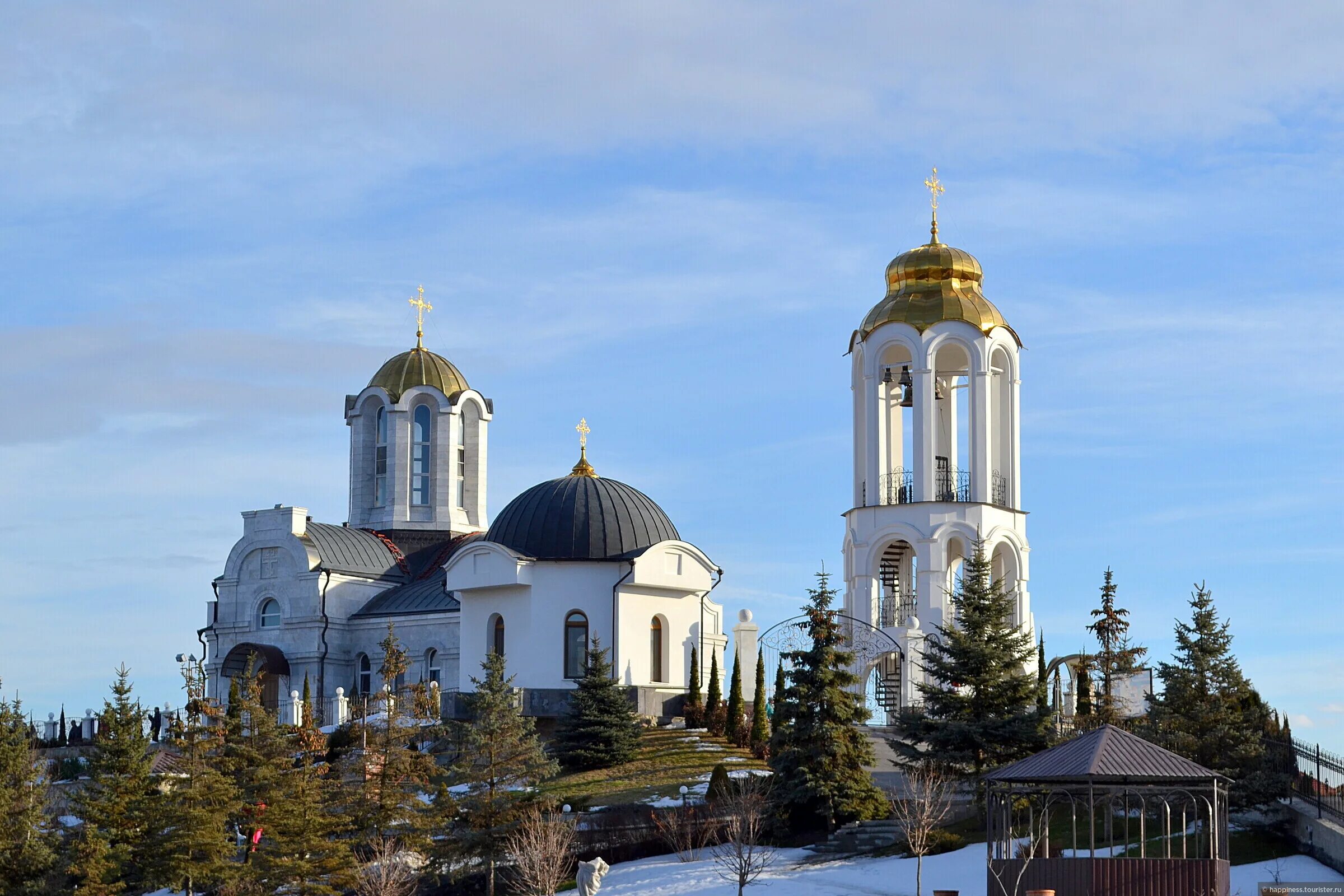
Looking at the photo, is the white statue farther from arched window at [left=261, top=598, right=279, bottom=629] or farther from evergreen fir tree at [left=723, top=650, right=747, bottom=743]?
arched window at [left=261, top=598, right=279, bottom=629]

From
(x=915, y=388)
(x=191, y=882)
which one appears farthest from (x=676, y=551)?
(x=191, y=882)

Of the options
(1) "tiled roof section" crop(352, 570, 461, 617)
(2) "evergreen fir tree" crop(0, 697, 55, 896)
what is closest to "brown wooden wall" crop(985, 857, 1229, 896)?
(2) "evergreen fir tree" crop(0, 697, 55, 896)

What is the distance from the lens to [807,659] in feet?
103

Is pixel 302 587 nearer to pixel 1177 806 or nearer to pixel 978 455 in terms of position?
pixel 978 455

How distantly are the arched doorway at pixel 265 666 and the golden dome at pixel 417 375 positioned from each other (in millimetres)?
9382

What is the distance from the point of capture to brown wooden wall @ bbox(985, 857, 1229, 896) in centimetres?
2306

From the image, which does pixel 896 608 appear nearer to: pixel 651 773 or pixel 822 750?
pixel 651 773

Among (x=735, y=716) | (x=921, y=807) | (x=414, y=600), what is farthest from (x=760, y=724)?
(x=414, y=600)

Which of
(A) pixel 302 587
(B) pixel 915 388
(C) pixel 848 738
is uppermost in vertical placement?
(B) pixel 915 388

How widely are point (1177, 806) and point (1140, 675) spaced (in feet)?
19.7

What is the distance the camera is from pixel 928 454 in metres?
39.6

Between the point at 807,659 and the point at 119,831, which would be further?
the point at 807,659

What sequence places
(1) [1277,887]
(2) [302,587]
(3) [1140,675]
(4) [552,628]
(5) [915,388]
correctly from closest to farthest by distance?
(1) [1277,887]
(3) [1140,675]
(5) [915,388]
(4) [552,628]
(2) [302,587]

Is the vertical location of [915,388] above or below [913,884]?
above
